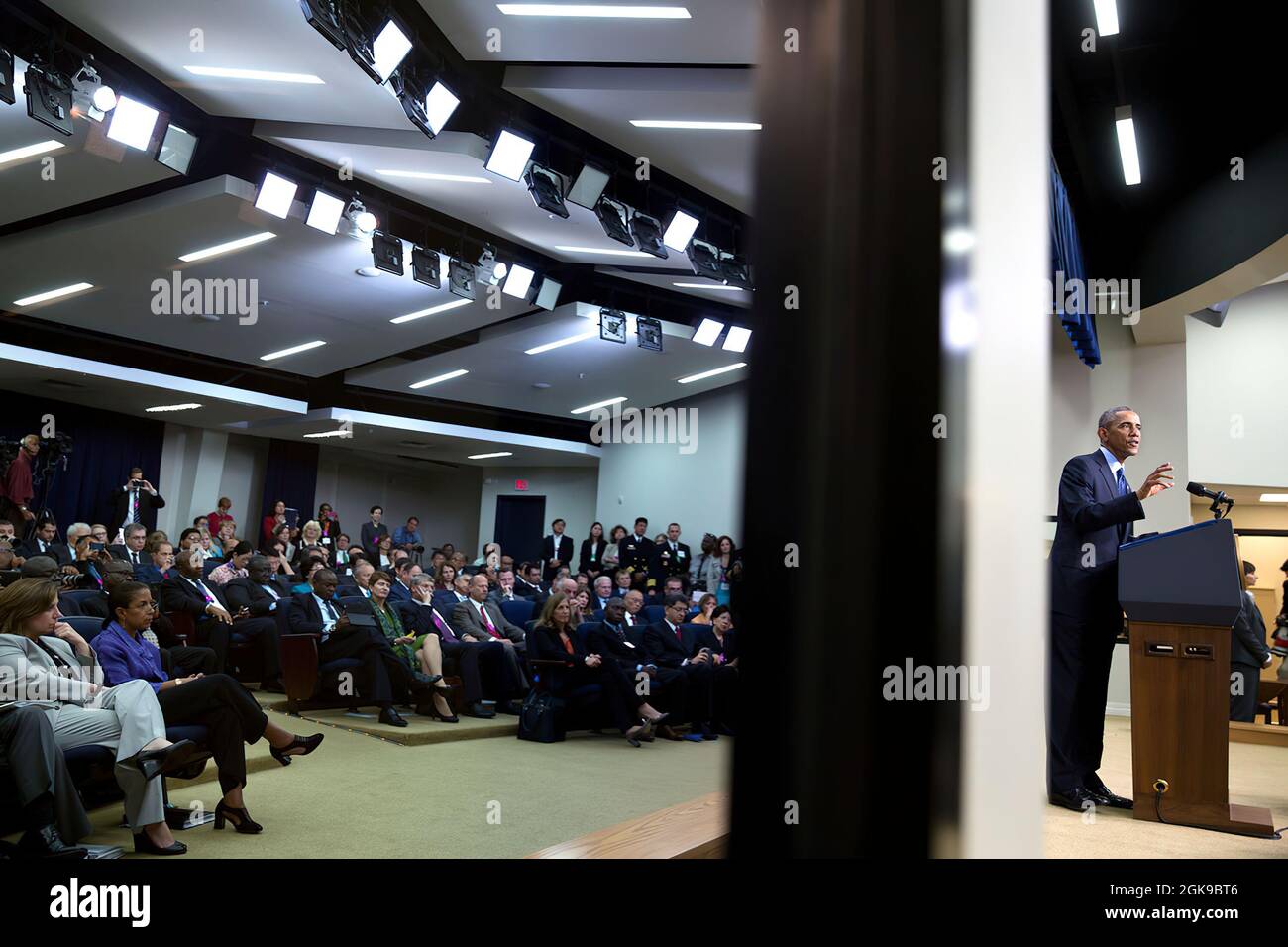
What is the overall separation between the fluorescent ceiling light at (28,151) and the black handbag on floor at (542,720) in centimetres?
468

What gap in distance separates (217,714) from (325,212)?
4.43 meters

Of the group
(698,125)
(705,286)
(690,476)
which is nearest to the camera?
(698,125)

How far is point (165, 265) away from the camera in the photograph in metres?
Result: 7.94

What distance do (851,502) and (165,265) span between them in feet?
26.7

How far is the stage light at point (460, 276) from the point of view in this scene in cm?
792

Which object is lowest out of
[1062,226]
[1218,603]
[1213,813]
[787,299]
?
[1213,813]

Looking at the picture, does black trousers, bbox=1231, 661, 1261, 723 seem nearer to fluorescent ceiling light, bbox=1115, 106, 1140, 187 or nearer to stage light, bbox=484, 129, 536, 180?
fluorescent ceiling light, bbox=1115, 106, 1140, 187

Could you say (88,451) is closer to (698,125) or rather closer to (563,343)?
(563,343)

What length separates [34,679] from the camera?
10.1 feet

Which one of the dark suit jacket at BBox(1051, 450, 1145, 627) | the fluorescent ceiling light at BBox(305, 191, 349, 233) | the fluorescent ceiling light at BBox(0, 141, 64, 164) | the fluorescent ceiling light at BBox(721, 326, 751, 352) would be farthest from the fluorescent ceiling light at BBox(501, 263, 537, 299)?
the dark suit jacket at BBox(1051, 450, 1145, 627)

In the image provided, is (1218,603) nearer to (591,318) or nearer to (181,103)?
(181,103)

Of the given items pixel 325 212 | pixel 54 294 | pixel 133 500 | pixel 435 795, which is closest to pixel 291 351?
pixel 54 294

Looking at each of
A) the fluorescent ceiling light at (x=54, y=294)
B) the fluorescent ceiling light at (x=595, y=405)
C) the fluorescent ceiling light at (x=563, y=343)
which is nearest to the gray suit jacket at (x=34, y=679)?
the fluorescent ceiling light at (x=54, y=294)

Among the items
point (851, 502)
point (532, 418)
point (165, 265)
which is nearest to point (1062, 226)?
point (851, 502)
